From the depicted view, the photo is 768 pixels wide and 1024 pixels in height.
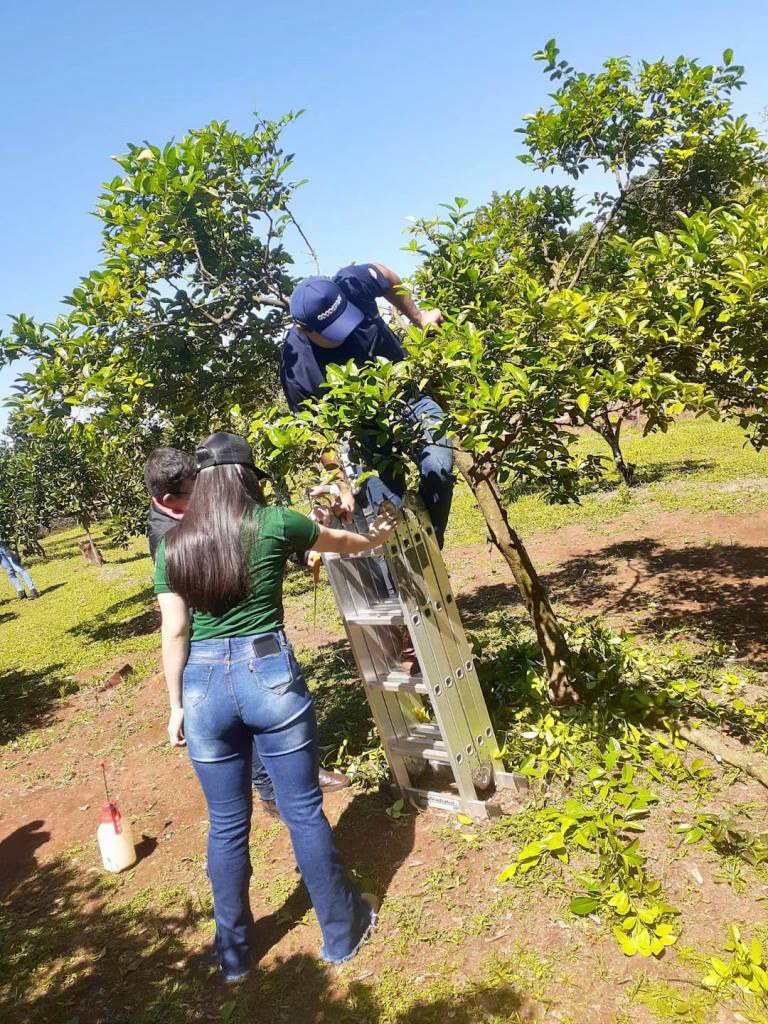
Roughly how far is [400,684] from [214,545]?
1.44 meters

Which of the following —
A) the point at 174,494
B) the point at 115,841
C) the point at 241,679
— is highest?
the point at 174,494

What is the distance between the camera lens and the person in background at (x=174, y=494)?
4035mm

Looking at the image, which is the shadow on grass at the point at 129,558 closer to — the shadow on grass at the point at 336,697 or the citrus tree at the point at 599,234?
the shadow on grass at the point at 336,697

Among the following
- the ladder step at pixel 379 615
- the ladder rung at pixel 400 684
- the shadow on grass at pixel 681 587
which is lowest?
the shadow on grass at pixel 681 587

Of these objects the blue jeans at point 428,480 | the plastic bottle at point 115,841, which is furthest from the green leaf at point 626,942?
the plastic bottle at point 115,841

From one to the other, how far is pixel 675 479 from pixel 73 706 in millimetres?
10876

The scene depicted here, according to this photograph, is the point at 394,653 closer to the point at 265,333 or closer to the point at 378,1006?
the point at 378,1006

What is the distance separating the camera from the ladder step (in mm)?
3494

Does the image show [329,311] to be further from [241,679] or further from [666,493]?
[666,493]

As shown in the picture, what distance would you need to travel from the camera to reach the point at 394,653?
402cm

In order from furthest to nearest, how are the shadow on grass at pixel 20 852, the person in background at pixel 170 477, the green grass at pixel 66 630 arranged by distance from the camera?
1. the green grass at pixel 66 630
2. the shadow on grass at pixel 20 852
3. the person in background at pixel 170 477

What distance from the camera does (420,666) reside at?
3414 mm

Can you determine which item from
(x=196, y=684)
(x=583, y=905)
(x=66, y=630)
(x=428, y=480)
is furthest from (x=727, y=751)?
(x=66, y=630)

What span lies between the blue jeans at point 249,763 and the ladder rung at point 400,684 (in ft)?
2.56
